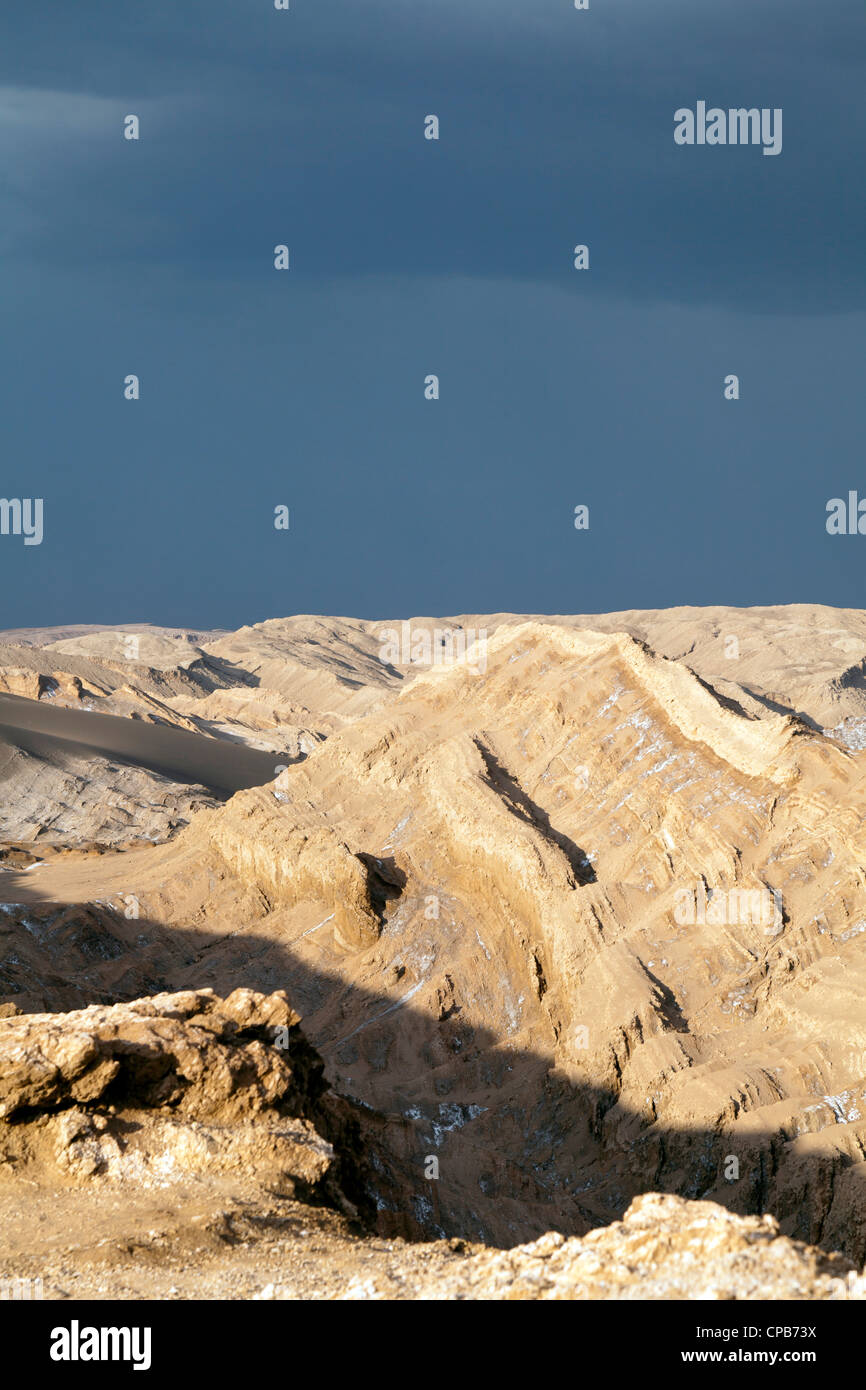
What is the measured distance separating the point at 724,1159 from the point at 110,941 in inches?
738

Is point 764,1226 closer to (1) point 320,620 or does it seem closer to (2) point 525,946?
(2) point 525,946

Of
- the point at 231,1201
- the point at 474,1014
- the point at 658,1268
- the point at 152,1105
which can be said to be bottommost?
the point at 474,1014

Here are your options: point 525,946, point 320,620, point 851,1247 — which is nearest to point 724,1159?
point 851,1247

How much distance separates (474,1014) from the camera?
26078mm

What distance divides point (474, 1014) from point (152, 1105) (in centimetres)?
1358

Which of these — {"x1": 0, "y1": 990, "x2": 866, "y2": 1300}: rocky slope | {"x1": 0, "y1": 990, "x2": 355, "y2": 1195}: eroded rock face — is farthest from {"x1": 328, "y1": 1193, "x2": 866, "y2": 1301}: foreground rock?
{"x1": 0, "y1": 990, "x2": 355, "y2": 1195}: eroded rock face

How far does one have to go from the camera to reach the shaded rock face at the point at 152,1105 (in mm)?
12492

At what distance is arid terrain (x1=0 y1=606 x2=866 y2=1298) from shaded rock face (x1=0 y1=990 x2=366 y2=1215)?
0.03 metres

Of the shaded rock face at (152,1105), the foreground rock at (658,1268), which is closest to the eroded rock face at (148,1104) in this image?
the shaded rock face at (152,1105)

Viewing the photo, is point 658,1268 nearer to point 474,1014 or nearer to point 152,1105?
point 152,1105

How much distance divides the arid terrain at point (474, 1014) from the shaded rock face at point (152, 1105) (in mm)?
35

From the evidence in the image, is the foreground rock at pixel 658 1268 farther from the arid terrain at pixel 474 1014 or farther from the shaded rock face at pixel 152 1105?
the shaded rock face at pixel 152 1105

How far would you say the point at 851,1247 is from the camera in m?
15.5

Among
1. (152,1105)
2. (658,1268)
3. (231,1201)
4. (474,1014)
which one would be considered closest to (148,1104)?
(152,1105)
